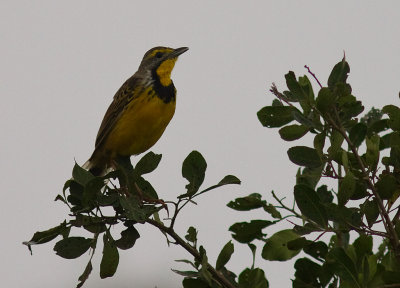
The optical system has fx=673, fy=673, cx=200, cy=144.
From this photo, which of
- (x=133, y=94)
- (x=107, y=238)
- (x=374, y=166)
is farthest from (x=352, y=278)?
(x=133, y=94)

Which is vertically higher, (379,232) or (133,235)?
(133,235)

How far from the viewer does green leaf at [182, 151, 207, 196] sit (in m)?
3.41

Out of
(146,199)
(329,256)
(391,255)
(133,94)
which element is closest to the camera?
(329,256)

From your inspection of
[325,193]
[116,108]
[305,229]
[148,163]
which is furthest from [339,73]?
[116,108]

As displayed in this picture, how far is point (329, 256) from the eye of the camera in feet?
8.49

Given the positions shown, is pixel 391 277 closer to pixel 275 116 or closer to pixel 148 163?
pixel 275 116

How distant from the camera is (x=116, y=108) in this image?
22.6 feet

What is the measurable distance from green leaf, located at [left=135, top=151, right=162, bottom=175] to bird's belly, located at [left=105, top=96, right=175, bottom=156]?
2.64 meters

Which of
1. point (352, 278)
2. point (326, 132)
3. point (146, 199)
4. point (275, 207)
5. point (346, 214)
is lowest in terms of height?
point (352, 278)

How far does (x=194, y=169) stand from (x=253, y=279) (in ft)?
2.87

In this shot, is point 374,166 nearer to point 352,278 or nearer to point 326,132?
point 326,132

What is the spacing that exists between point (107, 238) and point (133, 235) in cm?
22

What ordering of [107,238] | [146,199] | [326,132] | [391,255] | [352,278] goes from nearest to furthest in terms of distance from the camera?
[352,278]
[391,255]
[326,132]
[107,238]
[146,199]

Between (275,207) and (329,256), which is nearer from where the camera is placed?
(329,256)
